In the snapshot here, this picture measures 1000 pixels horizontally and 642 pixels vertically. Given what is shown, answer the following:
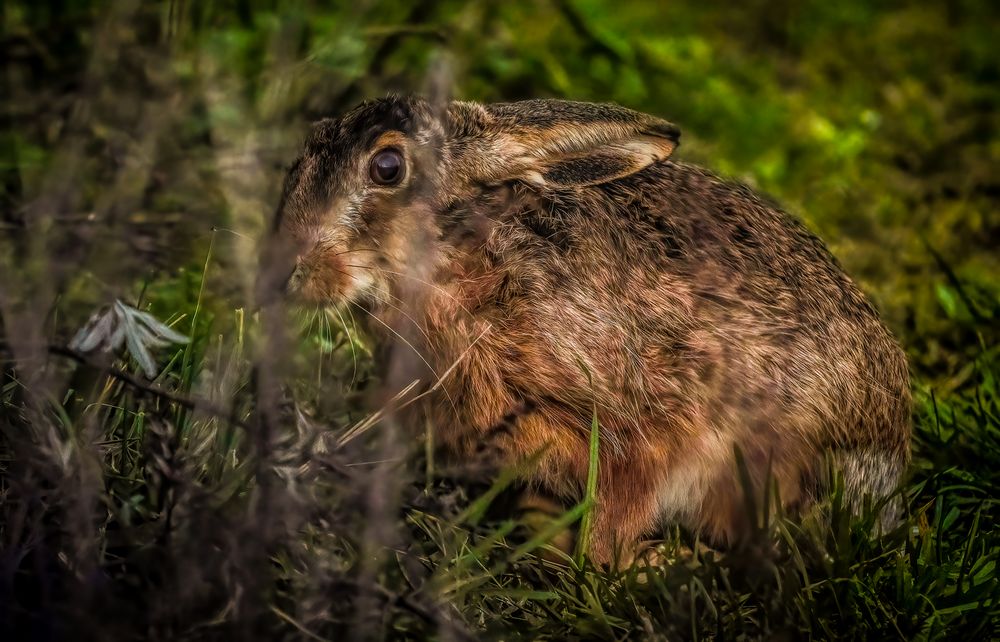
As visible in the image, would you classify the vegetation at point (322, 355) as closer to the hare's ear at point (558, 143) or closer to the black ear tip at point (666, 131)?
the hare's ear at point (558, 143)

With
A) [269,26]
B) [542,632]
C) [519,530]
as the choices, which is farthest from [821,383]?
[269,26]

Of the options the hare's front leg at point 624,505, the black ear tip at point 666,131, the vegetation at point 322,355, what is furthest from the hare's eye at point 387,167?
the hare's front leg at point 624,505

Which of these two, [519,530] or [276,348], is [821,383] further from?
[276,348]

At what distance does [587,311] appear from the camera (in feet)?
11.6

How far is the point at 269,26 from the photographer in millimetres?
5430

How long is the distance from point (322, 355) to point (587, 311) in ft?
3.07

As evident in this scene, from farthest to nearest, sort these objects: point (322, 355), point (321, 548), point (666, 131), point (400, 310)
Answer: point (322, 355)
point (666, 131)
point (400, 310)
point (321, 548)

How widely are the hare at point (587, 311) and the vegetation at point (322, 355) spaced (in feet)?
0.61

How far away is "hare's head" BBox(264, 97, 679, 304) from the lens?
3555 millimetres

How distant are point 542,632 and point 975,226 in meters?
4.05

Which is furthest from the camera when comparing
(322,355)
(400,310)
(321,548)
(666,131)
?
(322,355)

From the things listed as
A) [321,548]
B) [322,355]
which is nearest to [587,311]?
[322,355]

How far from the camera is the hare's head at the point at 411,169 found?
3.55m

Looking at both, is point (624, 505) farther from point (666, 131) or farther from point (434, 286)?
point (666, 131)
